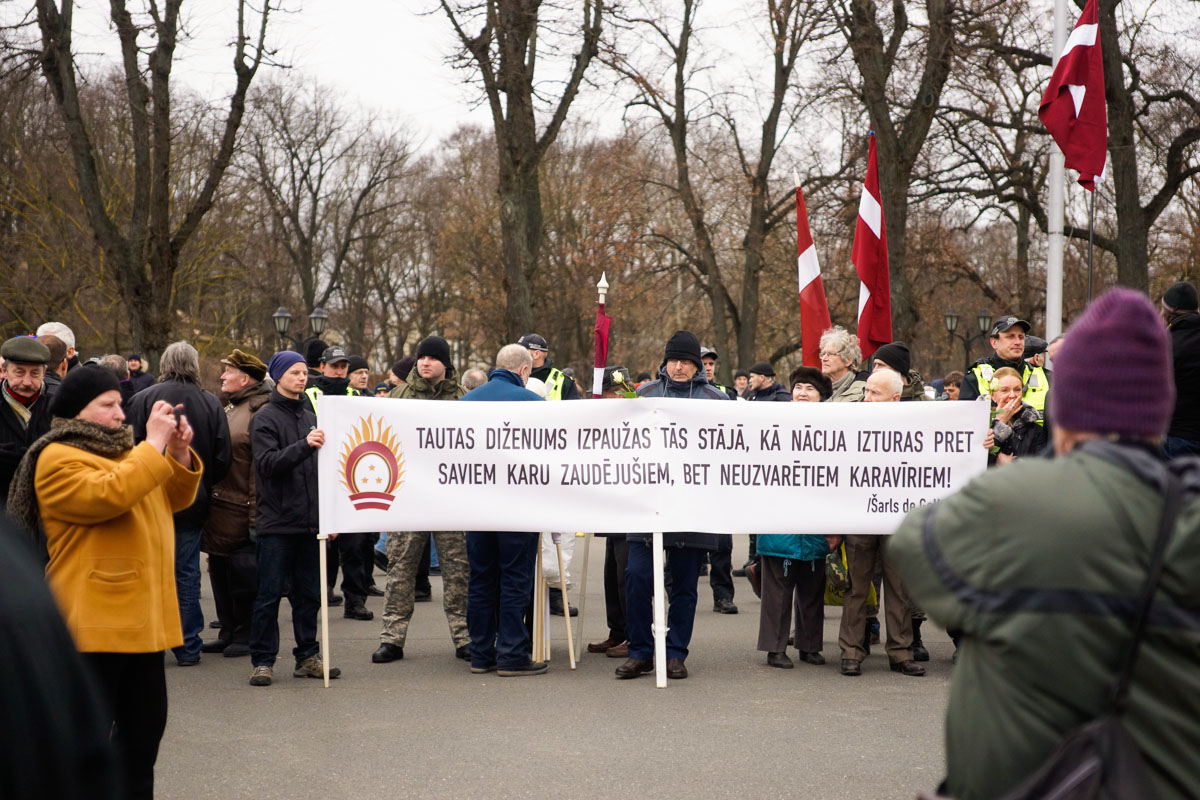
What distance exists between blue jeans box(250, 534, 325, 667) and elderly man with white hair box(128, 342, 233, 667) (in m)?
0.59

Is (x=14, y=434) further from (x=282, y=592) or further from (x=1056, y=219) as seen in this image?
(x=1056, y=219)

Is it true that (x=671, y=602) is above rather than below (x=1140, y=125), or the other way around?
below

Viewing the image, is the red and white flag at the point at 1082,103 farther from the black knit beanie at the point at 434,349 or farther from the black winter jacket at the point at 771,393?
the black knit beanie at the point at 434,349

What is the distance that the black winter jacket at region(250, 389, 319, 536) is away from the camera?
7.99 meters

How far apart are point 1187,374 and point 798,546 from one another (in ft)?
8.91

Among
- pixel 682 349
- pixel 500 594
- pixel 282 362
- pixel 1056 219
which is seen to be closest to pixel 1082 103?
pixel 1056 219

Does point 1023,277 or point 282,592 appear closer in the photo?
point 282,592

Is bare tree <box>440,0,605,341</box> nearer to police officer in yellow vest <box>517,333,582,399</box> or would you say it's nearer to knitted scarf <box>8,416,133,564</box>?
police officer in yellow vest <box>517,333,582,399</box>

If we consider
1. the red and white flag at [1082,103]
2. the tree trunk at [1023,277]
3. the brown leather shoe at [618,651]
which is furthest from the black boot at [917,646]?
the tree trunk at [1023,277]

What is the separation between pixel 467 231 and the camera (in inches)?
1796

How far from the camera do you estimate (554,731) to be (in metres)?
6.63

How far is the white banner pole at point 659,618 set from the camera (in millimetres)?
7730

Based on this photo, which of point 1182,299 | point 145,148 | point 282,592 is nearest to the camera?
point 1182,299

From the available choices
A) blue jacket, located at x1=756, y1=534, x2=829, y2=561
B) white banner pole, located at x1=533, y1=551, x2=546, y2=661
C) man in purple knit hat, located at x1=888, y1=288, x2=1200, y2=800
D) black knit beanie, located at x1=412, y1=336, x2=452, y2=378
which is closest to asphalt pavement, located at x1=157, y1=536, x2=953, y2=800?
white banner pole, located at x1=533, y1=551, x2=546, y2=661
